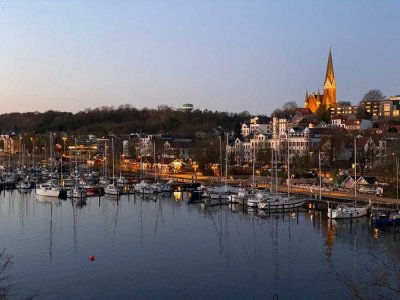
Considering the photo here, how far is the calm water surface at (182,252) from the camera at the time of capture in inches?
679

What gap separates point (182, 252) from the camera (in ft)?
72.4

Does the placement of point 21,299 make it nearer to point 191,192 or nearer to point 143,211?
point 143,211

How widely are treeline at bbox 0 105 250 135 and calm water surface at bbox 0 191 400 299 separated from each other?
5525cm

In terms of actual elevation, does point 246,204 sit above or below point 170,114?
below

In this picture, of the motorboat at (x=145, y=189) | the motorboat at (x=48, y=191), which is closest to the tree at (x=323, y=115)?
the motorboat at (x=145, y=189)

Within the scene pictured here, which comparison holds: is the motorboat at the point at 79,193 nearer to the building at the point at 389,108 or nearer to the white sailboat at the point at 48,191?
the white sailboat at the point at 48,191

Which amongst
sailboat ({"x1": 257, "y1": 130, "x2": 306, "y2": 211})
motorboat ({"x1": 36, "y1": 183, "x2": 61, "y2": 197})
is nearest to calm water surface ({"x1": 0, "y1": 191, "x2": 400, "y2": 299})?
sailboat ({"x1": 257, "y1": 130, "x2": 306, "y2": 211})

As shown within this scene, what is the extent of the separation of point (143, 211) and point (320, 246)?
1371 cm

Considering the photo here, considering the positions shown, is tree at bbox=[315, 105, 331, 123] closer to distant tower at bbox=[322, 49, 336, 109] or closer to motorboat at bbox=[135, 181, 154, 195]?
distant tower at bbox=[322, 49, 336, 109]

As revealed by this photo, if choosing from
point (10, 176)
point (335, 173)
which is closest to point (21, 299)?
point (335, 173)

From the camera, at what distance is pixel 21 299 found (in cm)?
1592

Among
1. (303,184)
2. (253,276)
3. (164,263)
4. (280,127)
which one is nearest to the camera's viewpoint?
(253,276)

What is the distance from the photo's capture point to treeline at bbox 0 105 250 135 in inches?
4020

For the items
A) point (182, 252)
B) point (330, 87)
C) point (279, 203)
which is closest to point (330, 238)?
point (182, 252)
